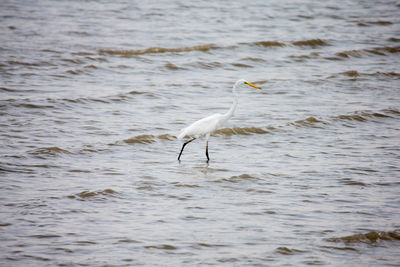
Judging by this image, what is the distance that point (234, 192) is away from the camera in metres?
7.25

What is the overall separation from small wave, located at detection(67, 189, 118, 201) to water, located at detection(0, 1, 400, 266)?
2 centimetres

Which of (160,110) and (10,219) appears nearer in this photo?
(10,219)

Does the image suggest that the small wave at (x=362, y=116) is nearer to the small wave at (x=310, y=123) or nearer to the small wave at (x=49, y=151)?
the small wave at (x=310, y=123)

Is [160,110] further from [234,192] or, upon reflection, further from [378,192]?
[378,192]

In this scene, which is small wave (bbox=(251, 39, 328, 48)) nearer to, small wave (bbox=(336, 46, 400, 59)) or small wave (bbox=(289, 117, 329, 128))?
small wave (bbox=(336, 46, 400, 59))

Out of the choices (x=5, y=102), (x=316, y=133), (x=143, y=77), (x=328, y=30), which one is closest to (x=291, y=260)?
(x=316, y=133)

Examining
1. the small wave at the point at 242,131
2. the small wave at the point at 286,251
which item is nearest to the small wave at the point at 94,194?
the small wave at the point at 286,251

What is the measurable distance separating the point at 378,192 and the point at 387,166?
1098mm

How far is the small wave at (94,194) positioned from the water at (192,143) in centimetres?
2

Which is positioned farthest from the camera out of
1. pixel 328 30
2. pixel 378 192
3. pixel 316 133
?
pixel 328 30

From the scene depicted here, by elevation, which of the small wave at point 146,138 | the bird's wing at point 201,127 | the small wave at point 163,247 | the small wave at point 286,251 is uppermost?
the bird's wing at point 201,127

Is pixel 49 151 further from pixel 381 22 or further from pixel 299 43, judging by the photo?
pixel 381 22

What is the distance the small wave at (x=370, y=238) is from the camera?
19.2ft

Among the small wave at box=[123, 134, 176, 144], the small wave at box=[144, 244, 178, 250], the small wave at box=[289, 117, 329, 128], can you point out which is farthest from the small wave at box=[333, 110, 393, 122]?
the small wave at box=[144, 244, 178, 250]
